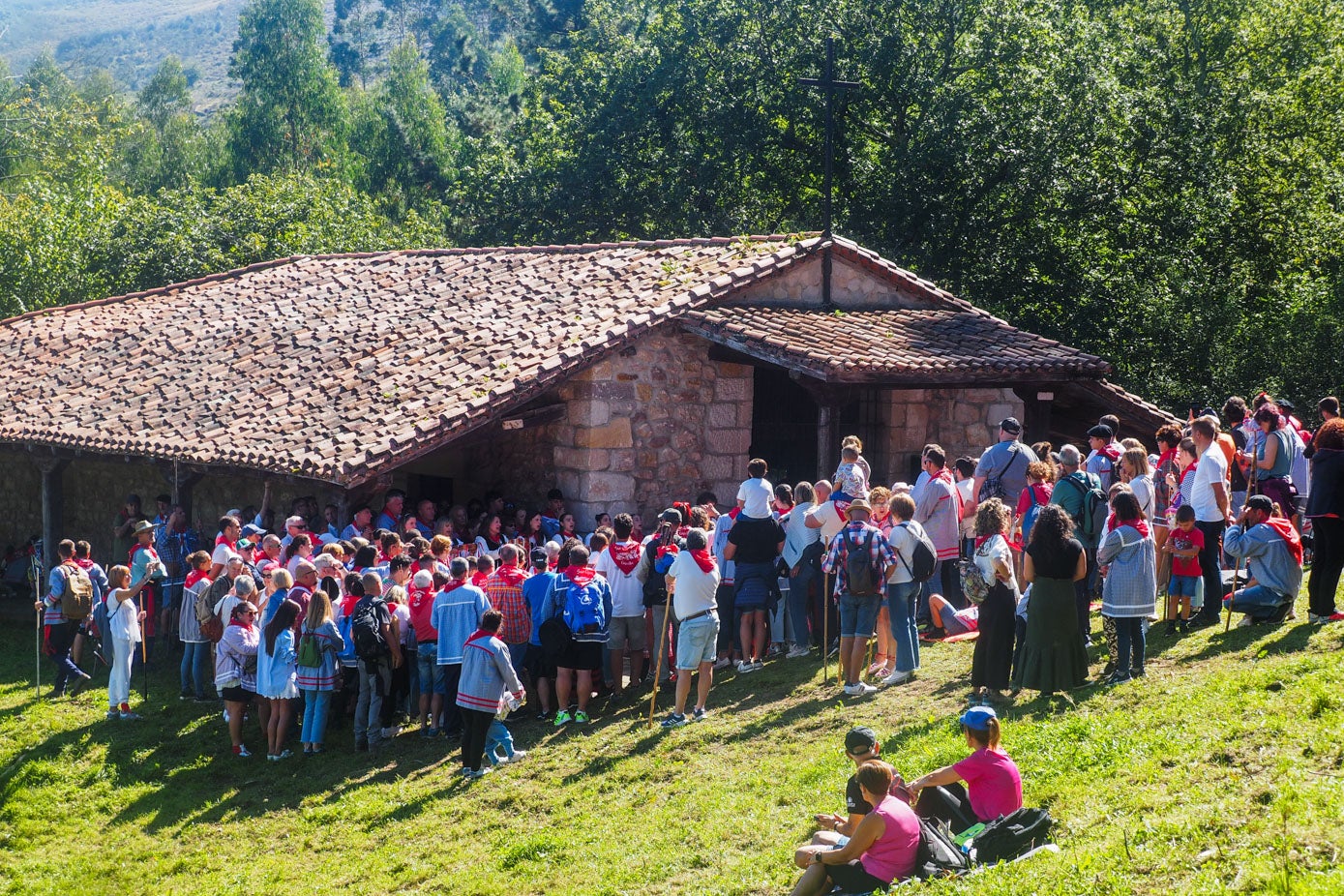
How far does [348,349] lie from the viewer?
16516mm

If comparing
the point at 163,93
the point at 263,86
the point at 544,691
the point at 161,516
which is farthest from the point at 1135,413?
the point at 163,93

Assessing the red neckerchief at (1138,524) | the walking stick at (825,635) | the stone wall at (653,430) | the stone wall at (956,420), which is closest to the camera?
the red neckerchief at (1138,524)

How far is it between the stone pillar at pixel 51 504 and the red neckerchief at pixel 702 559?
1030 cm

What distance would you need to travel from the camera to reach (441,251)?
2052 cm

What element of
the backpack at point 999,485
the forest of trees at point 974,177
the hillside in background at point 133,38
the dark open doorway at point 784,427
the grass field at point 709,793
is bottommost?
the grass field at point 709,793

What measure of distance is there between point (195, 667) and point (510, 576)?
3812 millimetres

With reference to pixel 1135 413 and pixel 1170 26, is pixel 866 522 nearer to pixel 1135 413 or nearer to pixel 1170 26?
pixel 1135 413

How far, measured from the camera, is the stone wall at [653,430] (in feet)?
46.8

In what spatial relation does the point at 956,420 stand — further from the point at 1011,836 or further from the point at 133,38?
the point at 133,38

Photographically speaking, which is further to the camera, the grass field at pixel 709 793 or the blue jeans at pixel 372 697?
the blue jeans at pixel 372 697

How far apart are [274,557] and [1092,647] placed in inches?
285

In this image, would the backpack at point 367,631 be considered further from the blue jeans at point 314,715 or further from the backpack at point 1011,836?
the backpack at point 1011,836

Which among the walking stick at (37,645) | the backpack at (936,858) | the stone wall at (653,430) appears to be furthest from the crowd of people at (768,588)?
the backpack at (936,858)

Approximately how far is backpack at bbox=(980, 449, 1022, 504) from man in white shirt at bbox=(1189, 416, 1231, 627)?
153 centimetres
